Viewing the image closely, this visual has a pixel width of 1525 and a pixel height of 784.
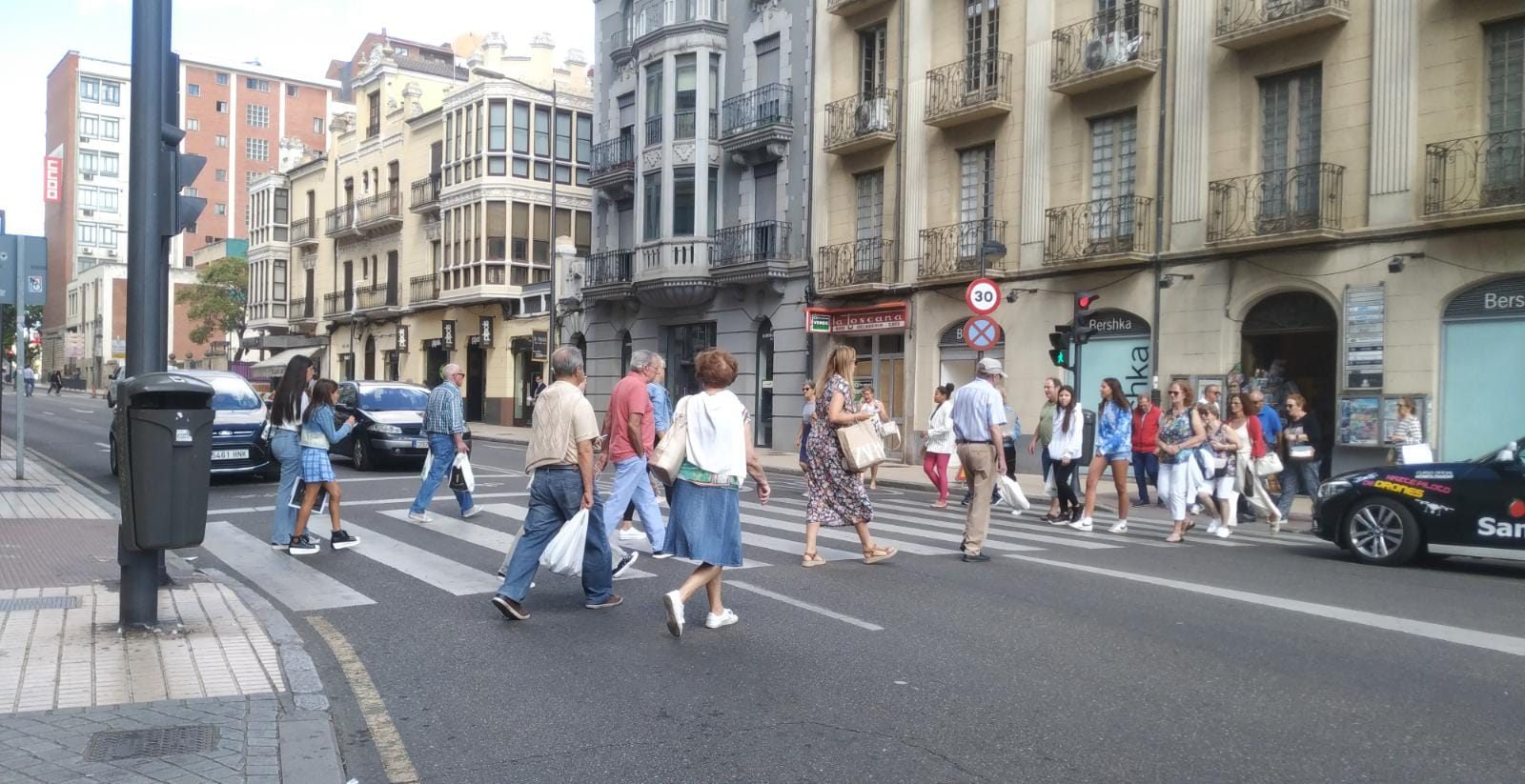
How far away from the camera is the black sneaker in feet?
32.6

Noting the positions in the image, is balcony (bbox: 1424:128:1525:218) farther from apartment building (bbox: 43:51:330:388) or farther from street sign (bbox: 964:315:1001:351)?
apartment building (bbox: 43:51:330:388)

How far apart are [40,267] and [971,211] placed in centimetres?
1675

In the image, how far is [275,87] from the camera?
314 ft

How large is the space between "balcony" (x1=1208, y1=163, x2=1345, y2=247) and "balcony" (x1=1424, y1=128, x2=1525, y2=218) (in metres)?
1.39

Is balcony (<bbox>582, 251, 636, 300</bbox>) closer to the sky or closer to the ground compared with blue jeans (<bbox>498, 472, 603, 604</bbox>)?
closer to the sky

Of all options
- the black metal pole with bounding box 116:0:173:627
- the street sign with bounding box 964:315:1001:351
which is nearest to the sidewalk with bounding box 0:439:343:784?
the black metal pole with bounding box 116:0:173:627

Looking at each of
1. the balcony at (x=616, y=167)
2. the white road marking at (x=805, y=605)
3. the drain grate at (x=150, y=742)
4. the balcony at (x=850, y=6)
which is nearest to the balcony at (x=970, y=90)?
the balcony at (x=850, y=6)

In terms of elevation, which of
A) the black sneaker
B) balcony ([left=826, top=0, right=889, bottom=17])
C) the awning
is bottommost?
the black sneaker

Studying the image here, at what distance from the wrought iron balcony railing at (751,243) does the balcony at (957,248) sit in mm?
4501

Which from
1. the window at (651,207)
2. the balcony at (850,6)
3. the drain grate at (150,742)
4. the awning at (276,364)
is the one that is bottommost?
the drain grate at (150,742)

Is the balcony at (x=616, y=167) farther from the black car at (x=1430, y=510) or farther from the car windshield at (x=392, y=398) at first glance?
the black car at (x=1430, y=510)

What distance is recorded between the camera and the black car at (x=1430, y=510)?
9.51m

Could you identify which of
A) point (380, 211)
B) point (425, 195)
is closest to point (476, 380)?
point (425, 195)

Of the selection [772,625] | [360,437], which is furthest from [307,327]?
[772,625]
